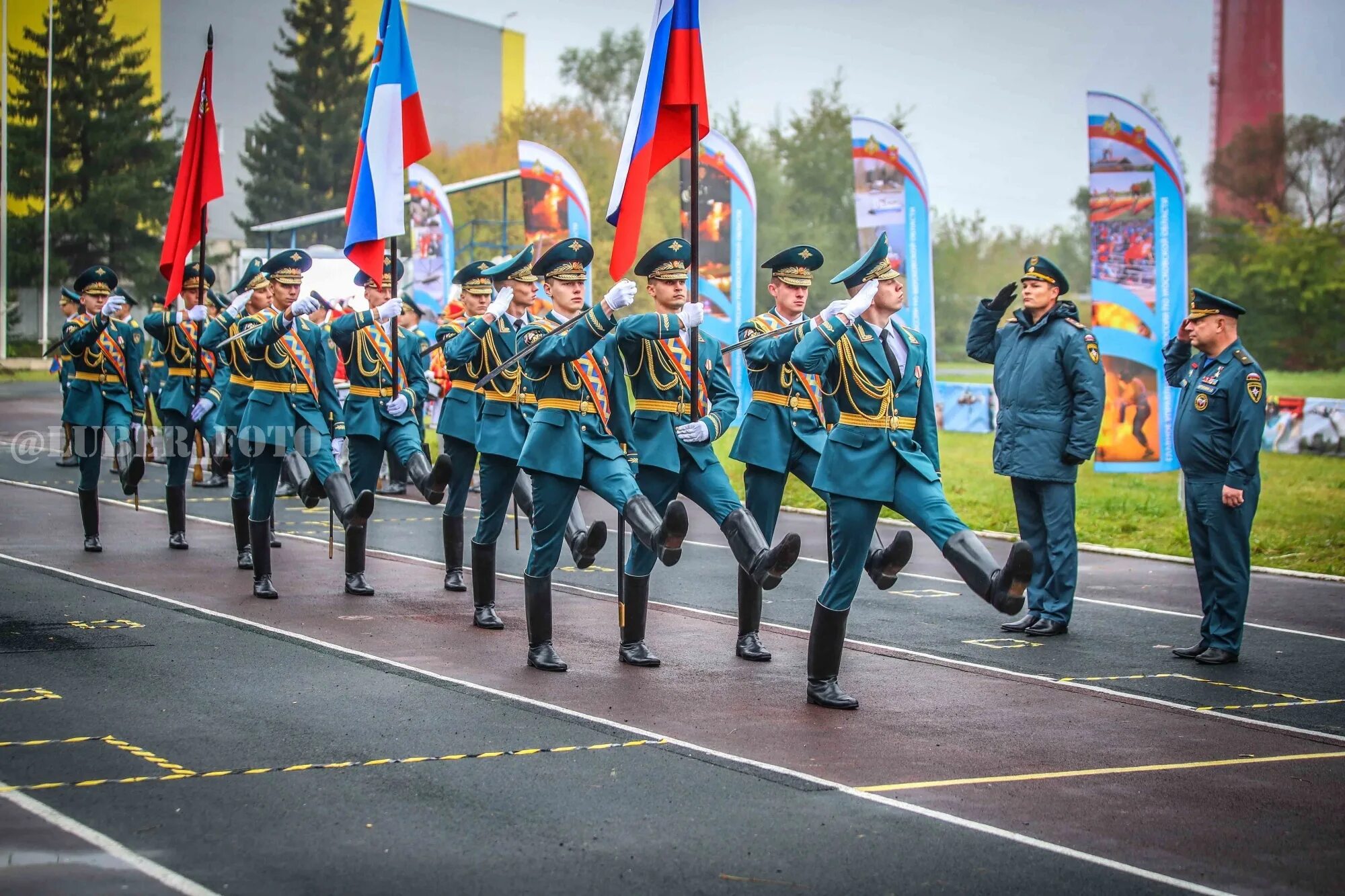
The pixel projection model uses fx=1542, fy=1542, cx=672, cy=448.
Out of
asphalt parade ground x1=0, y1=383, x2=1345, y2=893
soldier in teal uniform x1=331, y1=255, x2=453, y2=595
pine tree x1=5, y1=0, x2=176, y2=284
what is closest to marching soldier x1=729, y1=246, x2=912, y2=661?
asphalt parade ground x1=0, y1=383, x2=1345, y2=893


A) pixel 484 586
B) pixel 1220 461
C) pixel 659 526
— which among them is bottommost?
pixel 484 586

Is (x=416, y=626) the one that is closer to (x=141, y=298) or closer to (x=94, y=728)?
(x=94, y=728)

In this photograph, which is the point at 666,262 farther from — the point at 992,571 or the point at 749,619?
the point at 992,571

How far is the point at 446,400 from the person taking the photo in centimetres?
1113

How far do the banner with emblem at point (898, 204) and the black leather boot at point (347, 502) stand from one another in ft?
33.5

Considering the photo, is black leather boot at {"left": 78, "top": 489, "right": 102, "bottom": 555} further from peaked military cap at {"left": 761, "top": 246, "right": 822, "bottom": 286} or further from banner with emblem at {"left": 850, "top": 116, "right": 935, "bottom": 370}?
banner with emblem at {"left": 850, "top": 116, "right": 935, "bottom": 370}

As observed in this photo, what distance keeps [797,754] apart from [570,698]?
1401 millimetres

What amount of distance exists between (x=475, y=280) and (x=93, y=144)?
5163cm

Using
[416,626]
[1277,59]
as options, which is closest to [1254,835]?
[416,626]

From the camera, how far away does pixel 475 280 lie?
10.8 m

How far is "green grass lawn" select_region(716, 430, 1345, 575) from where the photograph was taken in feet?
44.0

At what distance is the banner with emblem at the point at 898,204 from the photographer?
18828 mm

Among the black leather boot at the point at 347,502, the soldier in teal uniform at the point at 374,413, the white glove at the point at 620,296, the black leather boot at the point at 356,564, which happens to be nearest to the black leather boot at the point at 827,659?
the white glove at the point at 620,296

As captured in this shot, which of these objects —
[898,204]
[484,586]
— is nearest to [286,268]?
[484,586]
